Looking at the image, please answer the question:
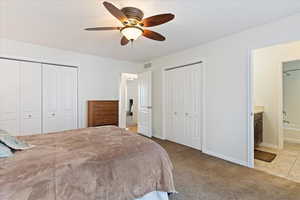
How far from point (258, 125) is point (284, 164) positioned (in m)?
1.07

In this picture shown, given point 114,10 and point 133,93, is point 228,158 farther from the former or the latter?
point 133,93

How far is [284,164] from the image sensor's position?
2830 mm

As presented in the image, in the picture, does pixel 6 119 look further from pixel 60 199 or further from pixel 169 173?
pixel 169 173

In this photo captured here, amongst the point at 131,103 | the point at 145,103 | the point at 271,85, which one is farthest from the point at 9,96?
the point at 271,85

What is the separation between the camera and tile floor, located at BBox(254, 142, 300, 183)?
2.47m

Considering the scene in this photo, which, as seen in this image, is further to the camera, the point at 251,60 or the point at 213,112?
the point at 213,112

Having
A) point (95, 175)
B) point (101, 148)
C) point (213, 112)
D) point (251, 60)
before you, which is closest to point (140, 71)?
point (213, 112)

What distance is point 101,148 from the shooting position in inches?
64.5

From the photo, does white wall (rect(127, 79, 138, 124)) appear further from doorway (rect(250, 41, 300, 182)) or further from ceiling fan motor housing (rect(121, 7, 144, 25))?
ceiling fan motor housing (rect(121, 7, 144, 25))

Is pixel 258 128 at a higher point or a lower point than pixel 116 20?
lower

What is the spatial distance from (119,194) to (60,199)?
18.4 inches

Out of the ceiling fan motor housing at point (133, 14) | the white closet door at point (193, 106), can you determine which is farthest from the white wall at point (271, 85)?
the ceiling fan motor housing at point (133, 14)

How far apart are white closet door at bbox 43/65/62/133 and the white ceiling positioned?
0.62 m

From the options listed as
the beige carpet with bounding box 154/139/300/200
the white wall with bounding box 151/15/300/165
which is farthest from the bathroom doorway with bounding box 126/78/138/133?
the beige carpet with bounding box 154/139/300/200
